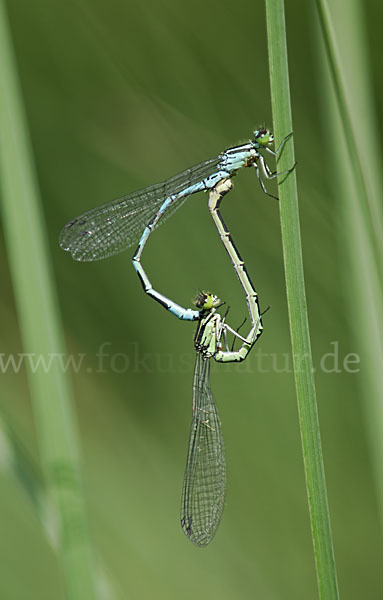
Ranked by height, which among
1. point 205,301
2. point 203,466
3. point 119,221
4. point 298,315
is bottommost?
point 203,466

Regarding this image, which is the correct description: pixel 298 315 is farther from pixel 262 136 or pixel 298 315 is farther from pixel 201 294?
pixel 201 294

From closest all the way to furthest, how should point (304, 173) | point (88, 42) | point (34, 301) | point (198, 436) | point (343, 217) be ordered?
point (34, 301) → point (343, 217) → point (304, 173) → point (198, 436) → point (88, 42)

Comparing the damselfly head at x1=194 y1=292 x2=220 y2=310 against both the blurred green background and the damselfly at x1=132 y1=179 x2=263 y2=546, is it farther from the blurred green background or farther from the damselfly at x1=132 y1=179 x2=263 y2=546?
the blurred green background

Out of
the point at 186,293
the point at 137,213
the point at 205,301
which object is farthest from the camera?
the point at 137,213

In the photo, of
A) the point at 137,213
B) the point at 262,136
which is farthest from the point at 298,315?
the point at 137,213

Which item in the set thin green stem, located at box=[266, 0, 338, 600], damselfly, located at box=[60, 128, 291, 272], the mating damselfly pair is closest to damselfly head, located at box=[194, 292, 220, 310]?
the mating damselfly pair

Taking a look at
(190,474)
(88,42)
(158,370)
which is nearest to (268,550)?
(190,474)

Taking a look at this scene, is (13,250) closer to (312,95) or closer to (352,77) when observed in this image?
(352,77)

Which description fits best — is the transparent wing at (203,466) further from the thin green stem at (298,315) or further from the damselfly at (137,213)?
the thin green stem at (298,315)
